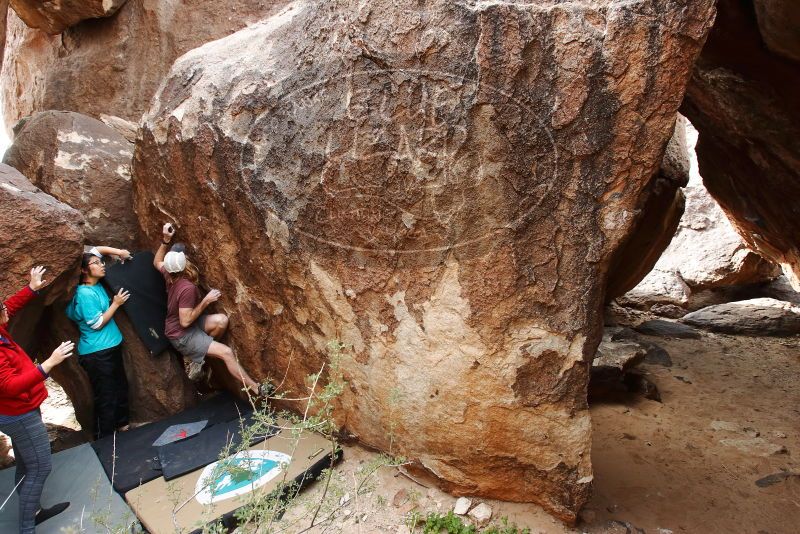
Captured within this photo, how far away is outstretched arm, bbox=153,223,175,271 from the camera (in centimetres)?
358

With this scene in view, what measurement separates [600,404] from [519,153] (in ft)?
Answer: 8.35

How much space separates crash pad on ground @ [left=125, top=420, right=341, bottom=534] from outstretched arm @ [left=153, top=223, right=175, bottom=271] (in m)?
1.30

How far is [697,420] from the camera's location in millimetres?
4043

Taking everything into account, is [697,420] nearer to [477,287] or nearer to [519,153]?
[477,287]

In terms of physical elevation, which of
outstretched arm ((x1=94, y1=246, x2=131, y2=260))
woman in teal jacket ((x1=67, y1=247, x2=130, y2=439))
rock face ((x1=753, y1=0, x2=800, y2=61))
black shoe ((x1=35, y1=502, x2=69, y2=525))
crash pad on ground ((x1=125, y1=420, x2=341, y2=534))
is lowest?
black shoe ((x1=35, y1=502, x2=69, y2=525))

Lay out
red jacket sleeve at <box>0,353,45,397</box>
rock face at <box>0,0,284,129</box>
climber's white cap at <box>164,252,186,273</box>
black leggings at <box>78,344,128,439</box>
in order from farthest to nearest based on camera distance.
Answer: rock face at <box>0,0,284,129</box>, black leggings at <box>78,344,128,439</box>, climber's white cap at <box>164,252,186,273</box>, red jacket sleeve at <box>0,353,45,397</box>

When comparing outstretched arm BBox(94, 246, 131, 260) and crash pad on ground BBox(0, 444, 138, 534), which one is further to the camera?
outstretched arm BBox(94, 246, 131, 260)

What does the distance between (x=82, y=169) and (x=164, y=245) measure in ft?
2.61

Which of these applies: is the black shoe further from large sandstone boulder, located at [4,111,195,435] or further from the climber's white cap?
the climber's white cap

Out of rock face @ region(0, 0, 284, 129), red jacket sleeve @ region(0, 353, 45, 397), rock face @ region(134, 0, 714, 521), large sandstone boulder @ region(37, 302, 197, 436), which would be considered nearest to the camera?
rock face @ region(134, 0, 714, 521)

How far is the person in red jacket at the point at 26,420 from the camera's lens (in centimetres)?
258

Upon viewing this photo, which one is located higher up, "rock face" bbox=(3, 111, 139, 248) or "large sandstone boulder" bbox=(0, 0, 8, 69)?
"large sandstone boulder" bbox=(0, 0, 8, 69)

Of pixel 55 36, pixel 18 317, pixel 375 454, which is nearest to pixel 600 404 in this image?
pixel 375 454

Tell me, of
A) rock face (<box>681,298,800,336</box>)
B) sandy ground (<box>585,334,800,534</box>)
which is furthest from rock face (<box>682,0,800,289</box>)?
sandy ground (<box>585,334,800,534</box>)
